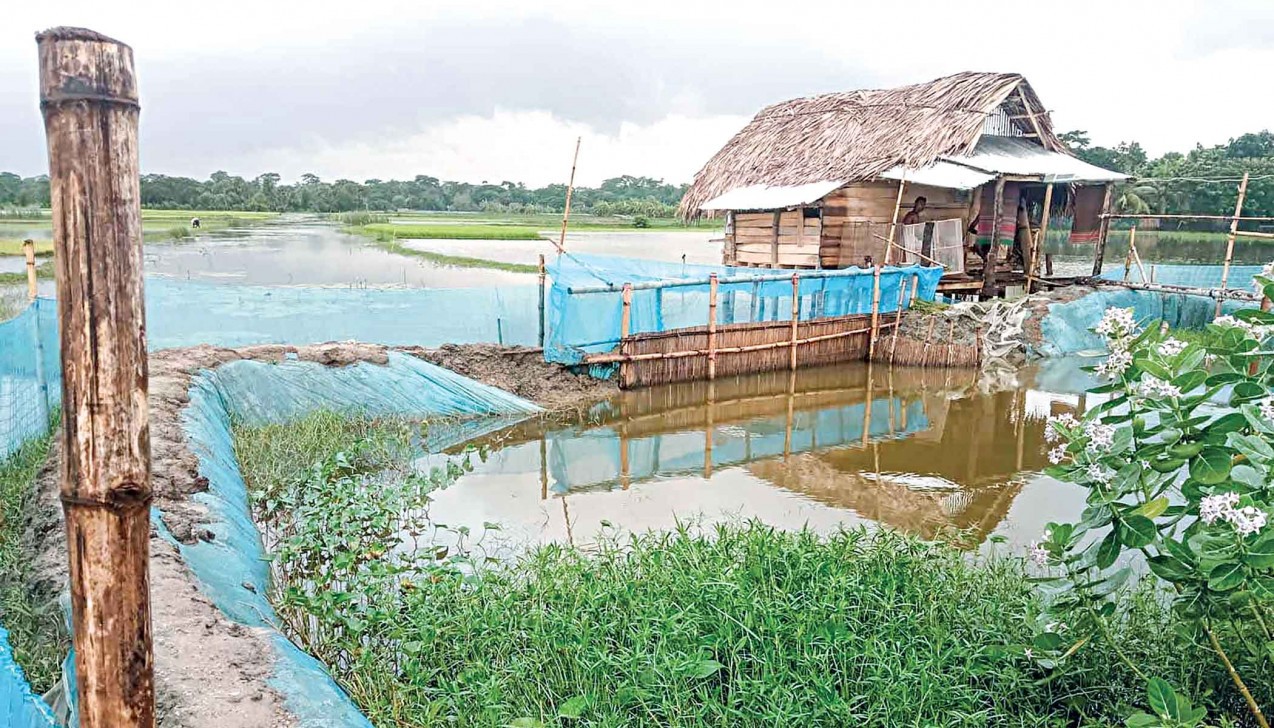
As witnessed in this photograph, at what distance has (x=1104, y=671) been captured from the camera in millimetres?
3098

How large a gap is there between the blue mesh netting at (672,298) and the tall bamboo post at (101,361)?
742 centimetres

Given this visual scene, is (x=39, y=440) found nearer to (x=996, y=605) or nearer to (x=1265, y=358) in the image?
(x=996, y=605)

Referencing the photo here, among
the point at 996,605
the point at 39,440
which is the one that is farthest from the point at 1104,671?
the point at 39,440

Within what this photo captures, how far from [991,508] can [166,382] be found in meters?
6.69

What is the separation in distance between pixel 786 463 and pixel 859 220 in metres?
7.25

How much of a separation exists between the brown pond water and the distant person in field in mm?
4065

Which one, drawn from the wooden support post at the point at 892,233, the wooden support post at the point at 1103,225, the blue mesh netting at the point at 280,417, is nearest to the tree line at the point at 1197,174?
the wooden support post at the point at 1103,225

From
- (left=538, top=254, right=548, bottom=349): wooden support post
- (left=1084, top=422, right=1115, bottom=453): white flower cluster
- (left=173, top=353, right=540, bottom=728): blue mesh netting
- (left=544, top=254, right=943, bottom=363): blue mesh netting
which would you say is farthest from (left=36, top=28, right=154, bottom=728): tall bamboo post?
(left=538, top=254, right=548, bottom=349): wooden support post

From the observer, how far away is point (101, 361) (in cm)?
148

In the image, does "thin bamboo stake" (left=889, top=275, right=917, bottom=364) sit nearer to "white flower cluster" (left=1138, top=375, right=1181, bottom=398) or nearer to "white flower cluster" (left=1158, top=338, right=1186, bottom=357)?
"white flower cluster" (left=1158, top=338, right=1186, bottom=357)

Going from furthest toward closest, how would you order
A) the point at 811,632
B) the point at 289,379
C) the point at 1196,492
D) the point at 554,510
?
the point at 289,379
the point at 554,510
the point at 811,632
the point at 1196,492

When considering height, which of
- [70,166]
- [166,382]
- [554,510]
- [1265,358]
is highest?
[70,166]

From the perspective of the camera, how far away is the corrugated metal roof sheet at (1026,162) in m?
13.1

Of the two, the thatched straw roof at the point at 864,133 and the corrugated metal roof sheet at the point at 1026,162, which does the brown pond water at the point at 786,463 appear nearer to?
the corrugated metal roof sheet at the point at 1026,162
